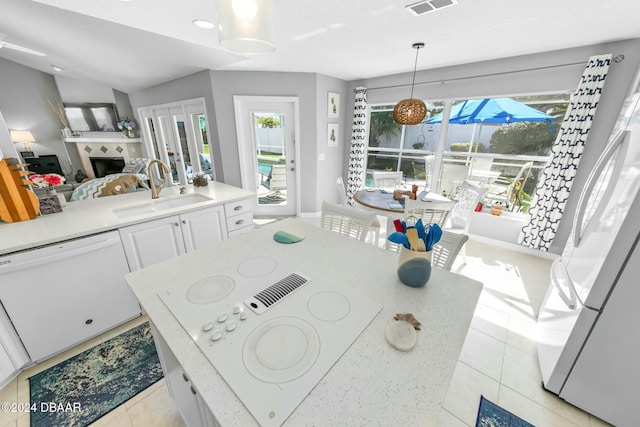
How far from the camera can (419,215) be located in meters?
2.15

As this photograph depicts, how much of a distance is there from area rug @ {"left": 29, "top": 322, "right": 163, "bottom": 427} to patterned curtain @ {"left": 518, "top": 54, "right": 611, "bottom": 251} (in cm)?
417

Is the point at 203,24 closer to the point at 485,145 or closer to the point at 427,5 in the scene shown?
the point at 427,5

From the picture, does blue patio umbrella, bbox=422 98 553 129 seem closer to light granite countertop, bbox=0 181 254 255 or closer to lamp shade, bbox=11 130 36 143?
light granite countertop, bbox=0 181 254 255

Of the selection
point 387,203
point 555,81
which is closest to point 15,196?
point 387,203

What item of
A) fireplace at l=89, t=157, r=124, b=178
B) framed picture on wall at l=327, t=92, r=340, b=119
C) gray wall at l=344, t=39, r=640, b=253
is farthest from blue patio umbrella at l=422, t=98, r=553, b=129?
fireplace at l=89, t=157, r=124, b=178

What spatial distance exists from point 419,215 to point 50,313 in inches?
112

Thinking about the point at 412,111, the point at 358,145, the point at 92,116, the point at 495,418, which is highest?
the point at 92,116

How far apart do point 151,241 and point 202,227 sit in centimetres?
44

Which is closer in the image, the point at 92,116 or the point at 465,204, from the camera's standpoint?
the point at 465,204

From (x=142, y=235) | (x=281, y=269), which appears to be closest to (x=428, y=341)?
(x=281, y=269)

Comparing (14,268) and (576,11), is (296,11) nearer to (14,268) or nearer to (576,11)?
(576,11)

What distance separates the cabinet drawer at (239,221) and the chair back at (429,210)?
174cm

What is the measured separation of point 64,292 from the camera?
5.17ft

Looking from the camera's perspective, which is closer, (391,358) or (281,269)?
(391,358)
